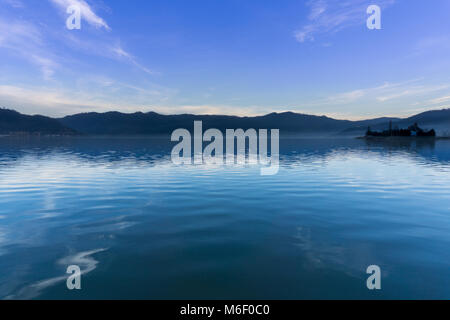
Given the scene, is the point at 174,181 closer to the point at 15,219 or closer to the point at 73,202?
the point at 73,202

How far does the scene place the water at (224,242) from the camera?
8.29m

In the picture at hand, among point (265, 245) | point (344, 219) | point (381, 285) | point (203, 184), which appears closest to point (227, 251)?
point (265, 245)

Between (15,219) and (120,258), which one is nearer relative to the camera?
(120,258)

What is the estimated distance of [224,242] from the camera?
11.8 meters

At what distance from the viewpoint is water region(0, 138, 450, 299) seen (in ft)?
27.2

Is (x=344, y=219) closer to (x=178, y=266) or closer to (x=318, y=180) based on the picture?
(x=178, y=266)

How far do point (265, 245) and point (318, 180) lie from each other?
19379 mm

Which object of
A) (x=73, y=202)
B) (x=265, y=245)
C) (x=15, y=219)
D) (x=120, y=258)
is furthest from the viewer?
(x=73, y=202)

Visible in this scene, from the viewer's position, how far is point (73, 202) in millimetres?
19141

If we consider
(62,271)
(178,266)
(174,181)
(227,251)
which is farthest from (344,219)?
(174,181)

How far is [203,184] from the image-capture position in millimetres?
26375
